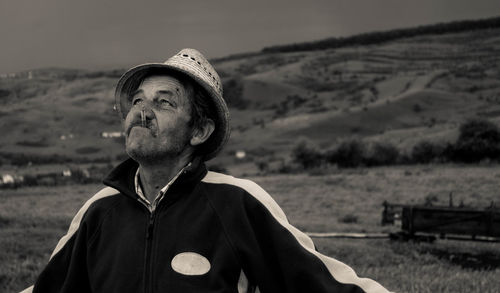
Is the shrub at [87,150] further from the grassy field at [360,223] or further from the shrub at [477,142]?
the shrub at [477,142]

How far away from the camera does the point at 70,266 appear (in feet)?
8.57

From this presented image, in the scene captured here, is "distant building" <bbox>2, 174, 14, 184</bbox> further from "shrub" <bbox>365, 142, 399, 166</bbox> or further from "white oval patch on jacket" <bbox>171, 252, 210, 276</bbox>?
"white oval patch on jacket" <bbox>171, 252, 210, 276</bbox>

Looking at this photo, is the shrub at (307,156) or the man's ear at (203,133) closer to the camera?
the man's ear at (203,133)

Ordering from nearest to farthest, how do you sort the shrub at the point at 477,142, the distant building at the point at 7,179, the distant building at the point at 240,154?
the shrub at the point at 477,142 → the distant building at the point at 7,179 → the distant building at the point at 240,154

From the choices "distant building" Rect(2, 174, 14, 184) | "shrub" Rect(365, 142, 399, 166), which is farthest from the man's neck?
"shrub" Rect(365, 142, 399, 166)

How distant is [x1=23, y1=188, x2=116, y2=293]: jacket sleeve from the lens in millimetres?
2607

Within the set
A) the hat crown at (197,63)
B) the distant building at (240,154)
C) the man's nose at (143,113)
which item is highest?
the hat crown at (197,63)

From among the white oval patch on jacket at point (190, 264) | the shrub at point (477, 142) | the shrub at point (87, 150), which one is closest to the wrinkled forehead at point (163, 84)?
the white oval patch on jacket at point (190, 264)

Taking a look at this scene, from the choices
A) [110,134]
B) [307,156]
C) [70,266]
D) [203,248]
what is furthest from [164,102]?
[110,134]

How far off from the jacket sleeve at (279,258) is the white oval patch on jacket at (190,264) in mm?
155

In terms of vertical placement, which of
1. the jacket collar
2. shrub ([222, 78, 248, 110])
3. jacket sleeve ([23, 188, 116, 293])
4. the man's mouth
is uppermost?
the man's mouth

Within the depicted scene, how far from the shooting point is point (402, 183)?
28484mm

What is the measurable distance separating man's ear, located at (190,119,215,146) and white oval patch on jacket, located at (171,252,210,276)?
607 mm

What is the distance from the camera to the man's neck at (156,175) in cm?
266
